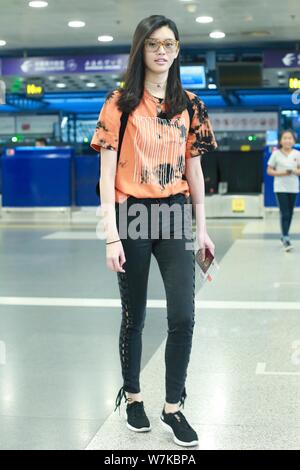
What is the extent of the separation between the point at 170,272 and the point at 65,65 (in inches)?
567

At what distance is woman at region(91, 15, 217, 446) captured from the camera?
295 cm

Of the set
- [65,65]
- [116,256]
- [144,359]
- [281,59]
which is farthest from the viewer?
[65,65]

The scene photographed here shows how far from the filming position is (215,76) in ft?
55.7

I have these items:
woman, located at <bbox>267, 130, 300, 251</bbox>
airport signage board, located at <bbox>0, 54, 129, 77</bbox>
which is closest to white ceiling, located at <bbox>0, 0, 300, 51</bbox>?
airport signage board, located at <bbox>0, 54, 129, 77</bbox>

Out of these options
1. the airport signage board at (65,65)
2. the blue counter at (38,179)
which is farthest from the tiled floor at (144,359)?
the airport signage board at (65,65)

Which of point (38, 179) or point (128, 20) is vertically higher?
point (128, 20)

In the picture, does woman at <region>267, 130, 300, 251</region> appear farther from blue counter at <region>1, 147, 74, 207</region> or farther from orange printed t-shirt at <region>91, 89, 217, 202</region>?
orange printed t-shirt at <region>91, 89, 217, 202</region>

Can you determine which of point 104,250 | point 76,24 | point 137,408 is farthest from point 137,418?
point 76,24

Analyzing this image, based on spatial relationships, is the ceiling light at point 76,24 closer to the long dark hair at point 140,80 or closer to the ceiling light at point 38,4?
the ceiling light at point 38,4

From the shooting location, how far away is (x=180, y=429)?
3002 millimetres

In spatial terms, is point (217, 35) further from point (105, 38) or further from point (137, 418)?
point (137, 418)

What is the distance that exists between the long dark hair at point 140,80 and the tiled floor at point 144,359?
4.35 feet

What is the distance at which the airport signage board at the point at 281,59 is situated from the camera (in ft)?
53.1
